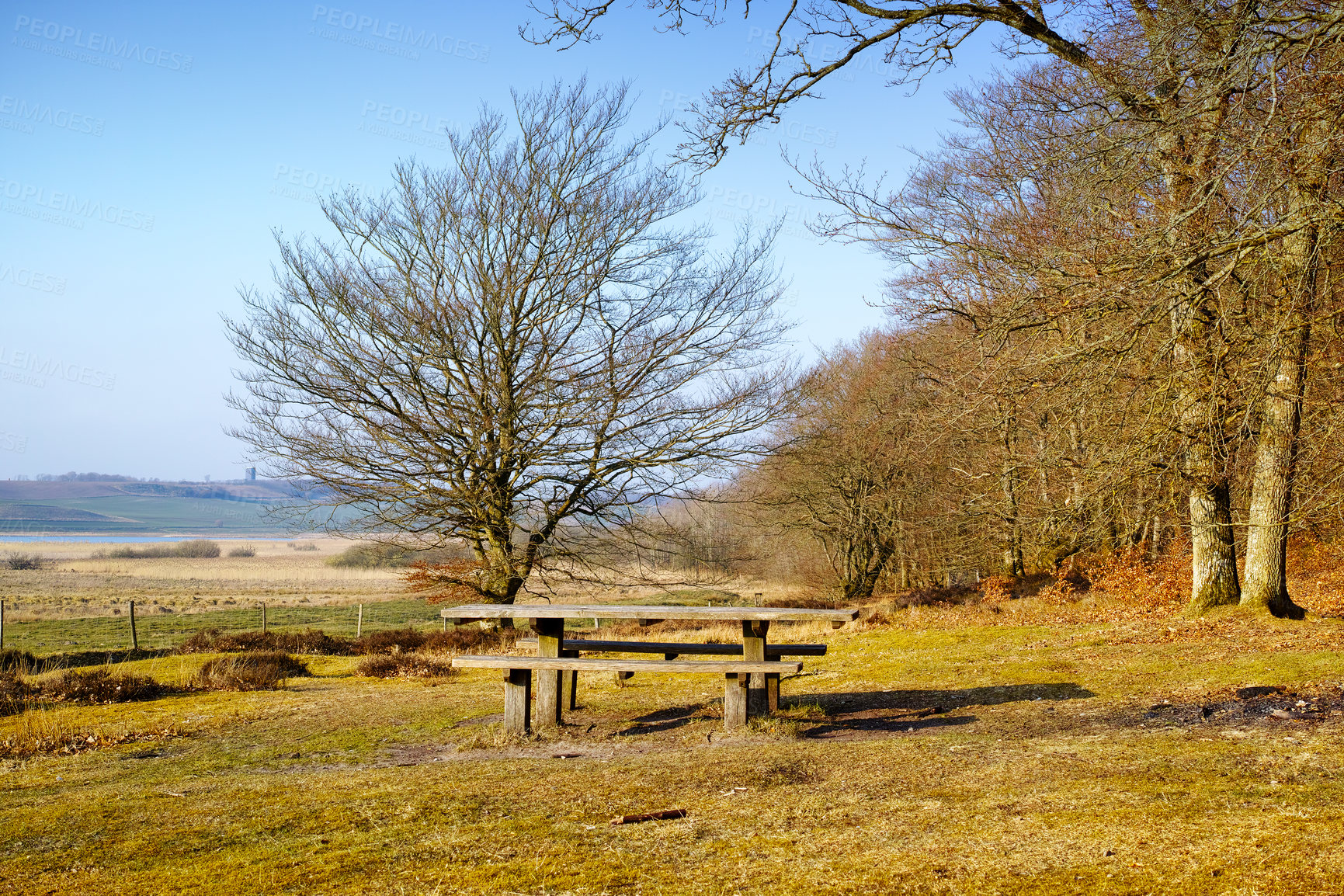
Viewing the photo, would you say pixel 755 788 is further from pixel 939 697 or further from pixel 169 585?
pixel 169 585

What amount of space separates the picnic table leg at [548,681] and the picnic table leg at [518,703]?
0.14 meters

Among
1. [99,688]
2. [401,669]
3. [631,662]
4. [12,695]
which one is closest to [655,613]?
[631,662]

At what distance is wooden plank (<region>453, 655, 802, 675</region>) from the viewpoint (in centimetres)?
709

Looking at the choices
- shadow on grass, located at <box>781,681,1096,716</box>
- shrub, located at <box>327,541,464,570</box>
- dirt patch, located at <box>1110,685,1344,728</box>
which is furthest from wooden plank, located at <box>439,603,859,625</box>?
shrub, located at <box>327,541,464,570</box>

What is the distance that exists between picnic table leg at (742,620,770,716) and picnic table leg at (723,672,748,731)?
146mm

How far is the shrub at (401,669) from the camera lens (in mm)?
12279

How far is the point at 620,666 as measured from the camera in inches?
286

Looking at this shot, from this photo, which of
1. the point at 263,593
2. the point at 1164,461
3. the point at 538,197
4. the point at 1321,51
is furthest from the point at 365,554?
the point at 263,593

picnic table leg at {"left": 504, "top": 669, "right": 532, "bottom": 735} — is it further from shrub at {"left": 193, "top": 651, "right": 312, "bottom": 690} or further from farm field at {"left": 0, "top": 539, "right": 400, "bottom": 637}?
farm field at {"left": 0, "top": 539, "right": 400, "bottom": 637}

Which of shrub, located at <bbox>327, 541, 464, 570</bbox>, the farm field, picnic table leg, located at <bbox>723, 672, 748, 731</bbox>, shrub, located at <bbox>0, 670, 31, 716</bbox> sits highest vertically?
shrub, located at <bbox>327, 541, 464, 570</bbox>

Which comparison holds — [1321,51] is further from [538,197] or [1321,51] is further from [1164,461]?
[538,197]

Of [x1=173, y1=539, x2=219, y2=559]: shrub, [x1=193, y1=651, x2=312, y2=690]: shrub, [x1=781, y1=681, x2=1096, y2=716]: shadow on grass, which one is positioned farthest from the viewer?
[x1=173, y1=539, x2=219, y2=559]: shrub

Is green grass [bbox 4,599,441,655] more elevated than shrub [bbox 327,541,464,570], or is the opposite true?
shrub [bbox 327,541,464,570]

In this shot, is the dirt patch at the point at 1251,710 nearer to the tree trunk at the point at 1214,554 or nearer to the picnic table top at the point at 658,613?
the picnic table top at the point at 658,613
